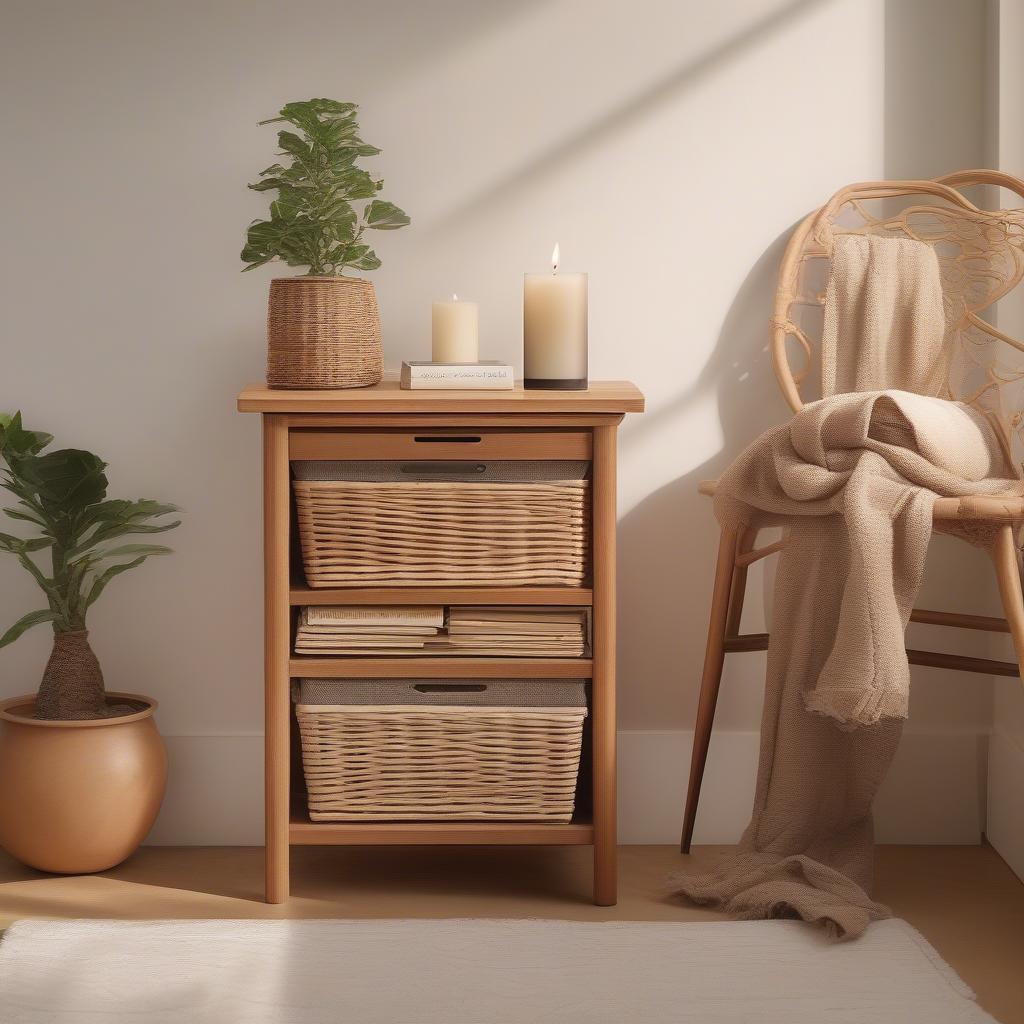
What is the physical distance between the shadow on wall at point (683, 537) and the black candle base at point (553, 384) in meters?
0.32

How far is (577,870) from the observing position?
1.82 metres

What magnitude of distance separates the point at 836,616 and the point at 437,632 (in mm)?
548

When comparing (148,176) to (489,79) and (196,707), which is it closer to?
(489,79)

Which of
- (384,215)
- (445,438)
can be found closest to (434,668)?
(445,438)

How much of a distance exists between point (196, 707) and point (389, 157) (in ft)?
3.11

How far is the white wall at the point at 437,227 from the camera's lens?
1.89 m

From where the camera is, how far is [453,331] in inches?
68.0

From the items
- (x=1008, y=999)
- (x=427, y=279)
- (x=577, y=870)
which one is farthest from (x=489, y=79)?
(x=1008, y=999)

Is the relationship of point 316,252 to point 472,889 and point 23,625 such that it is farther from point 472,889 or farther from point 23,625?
point 472,889

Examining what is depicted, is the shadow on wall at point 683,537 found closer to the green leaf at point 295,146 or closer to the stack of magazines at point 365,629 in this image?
the stack of magazines at point 365,629

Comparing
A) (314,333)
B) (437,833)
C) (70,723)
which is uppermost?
(314,333)

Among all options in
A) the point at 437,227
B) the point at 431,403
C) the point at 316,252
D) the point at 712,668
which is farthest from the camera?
the point at 437,227

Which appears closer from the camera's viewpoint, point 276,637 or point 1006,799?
point 276,637

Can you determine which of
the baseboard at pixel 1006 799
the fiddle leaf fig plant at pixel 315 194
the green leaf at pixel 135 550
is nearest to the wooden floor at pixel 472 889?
the baseboard at pixel 1006 799
